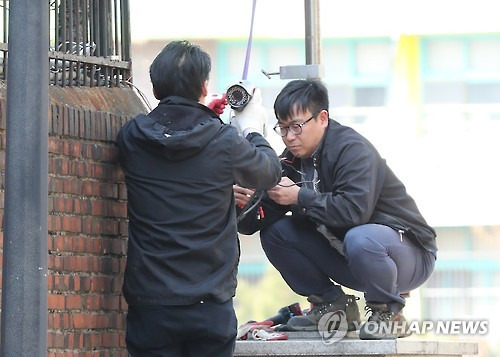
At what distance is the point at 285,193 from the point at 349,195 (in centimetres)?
32

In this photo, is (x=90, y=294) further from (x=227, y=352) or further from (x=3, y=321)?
(x=3, y=321)

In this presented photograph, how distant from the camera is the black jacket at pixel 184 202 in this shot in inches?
179

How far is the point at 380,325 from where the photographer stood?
224 inches

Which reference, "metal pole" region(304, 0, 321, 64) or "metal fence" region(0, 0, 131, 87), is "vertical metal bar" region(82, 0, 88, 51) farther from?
"metal pole" region(304, 0, 321, 64)

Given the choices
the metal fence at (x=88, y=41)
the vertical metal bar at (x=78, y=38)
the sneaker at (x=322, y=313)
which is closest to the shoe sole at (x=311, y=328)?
the sneaker at (x=322, y=313)

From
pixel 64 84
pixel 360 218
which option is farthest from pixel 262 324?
pixel 64 84

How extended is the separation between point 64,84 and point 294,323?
170 centimetres

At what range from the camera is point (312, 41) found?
808 cm

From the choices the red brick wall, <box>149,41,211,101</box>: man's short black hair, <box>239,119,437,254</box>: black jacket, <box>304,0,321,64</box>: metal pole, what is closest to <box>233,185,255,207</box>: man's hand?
<box>239,119,437,254</box>: black jacket

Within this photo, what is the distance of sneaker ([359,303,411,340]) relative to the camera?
565 centimetres

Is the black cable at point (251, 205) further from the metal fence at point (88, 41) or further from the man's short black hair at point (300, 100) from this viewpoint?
the metal fence at point (88, 41)

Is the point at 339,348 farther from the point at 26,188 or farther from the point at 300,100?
the point at 26,188

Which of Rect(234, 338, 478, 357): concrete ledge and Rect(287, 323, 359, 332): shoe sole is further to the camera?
Rect(287, 323, 359, 332): shoe sole

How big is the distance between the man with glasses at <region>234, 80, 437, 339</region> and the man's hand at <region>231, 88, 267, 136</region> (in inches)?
17.4
